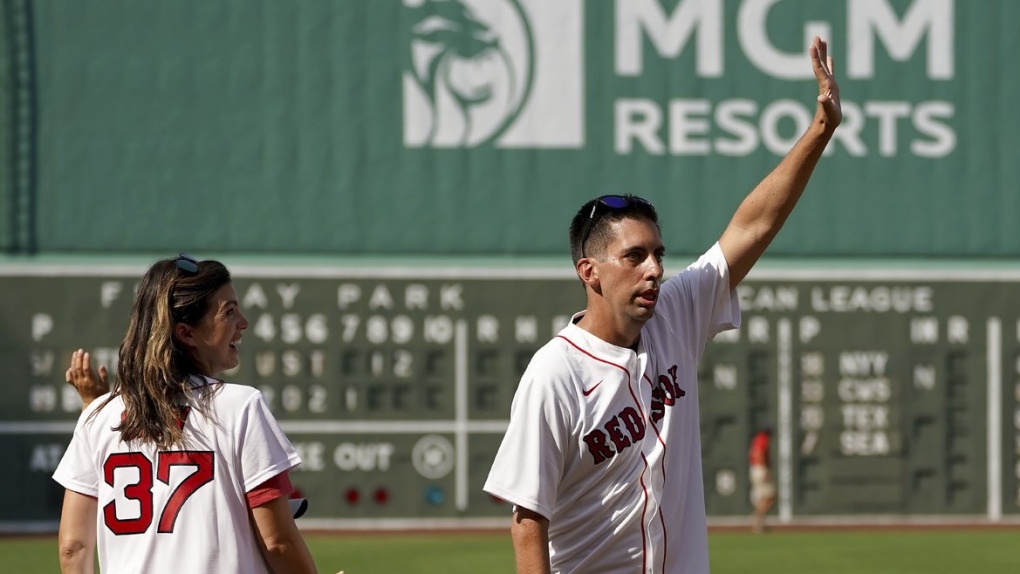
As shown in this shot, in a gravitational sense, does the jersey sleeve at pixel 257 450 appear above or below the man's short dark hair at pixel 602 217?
below

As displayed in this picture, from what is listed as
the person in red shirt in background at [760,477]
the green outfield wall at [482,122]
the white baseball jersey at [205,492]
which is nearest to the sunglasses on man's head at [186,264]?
the white baseball jersey at [205,492]

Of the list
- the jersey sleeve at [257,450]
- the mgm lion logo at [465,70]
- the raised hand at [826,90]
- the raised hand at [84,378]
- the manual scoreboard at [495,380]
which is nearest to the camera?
the jersey sleeve at [257,450]

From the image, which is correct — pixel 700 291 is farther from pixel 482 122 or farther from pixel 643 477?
pixel 482 122

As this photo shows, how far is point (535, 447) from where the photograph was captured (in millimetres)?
3611

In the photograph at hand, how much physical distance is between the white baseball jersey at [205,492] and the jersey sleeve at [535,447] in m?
0.54

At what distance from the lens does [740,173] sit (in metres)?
16.3

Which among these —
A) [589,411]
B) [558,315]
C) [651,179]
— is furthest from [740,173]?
[589,411]

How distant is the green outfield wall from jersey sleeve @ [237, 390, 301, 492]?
41.5 feet

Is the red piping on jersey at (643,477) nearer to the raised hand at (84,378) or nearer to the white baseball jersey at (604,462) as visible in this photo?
the white baseball jersey at (604,462)

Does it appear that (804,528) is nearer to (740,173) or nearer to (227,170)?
(740,173)

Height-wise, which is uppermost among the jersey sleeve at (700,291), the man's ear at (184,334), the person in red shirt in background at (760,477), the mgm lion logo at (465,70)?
the mgm lion logo at (465,70)

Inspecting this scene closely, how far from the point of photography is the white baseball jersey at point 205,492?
11.4ft

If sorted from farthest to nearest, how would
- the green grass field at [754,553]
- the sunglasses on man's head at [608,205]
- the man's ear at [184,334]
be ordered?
the green grass field at [754,553] < the sunglasses on man's head at [608,205] < the man's ear at [184,334]

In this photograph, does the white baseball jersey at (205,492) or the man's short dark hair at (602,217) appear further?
the man's short dark hair at (602,217)
